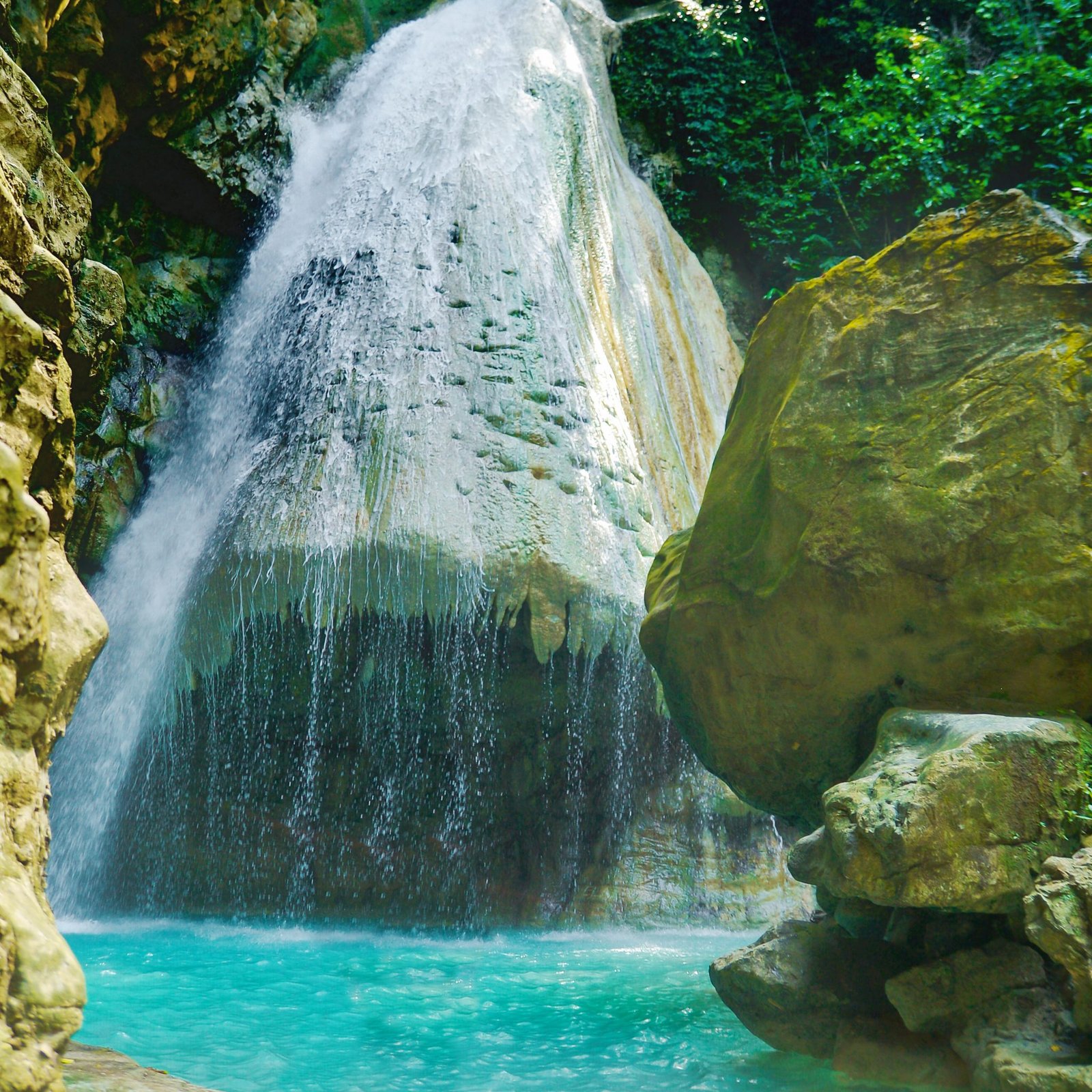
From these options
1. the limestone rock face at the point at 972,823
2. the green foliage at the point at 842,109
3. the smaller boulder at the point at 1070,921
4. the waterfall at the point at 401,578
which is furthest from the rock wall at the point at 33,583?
the green foliage at the point at 842,109

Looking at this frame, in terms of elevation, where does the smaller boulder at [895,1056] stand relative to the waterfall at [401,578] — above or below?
below

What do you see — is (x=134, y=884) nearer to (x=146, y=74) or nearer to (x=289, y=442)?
(x=289, y=442)

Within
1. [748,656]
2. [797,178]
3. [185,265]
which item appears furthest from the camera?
[797,178]

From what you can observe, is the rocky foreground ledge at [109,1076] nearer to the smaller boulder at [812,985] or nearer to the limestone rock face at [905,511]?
the smaller boulder at [812,985]

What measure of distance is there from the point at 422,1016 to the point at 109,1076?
7.59 feet

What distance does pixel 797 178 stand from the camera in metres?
13.1

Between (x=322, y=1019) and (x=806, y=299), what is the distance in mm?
4100

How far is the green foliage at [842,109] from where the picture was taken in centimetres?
1165

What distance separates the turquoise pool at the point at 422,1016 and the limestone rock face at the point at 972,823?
884mm

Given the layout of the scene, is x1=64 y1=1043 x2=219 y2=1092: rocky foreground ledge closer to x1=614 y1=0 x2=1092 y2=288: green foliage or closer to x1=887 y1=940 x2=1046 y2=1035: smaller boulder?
x1=887 y1=940 x2=1046 y2=1035: smaller boulder

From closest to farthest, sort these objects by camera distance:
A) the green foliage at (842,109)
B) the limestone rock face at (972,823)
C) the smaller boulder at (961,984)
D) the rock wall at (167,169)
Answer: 1. the limestone rock face at (972,823)
2. the smaller boulder at (961,984)
3. the rock wall at (167,169)
4. the green foliage at (842,109)

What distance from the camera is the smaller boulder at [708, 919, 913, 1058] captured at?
385cm

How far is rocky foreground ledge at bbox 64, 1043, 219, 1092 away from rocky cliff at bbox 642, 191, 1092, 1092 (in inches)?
85.7

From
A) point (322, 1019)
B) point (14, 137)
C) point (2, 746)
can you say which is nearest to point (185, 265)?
point (14, 137)
